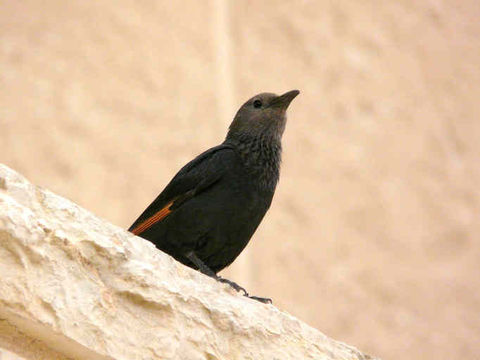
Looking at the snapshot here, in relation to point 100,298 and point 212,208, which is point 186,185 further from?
point 100,298

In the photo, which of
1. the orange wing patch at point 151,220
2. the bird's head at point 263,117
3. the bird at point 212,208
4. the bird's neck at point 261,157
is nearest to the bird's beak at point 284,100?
the bird's head at point 263,117

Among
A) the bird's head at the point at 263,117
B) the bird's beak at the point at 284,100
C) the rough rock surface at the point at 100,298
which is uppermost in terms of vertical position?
the bird's beak at the point at 284,100

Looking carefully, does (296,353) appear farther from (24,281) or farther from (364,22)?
(364,22)

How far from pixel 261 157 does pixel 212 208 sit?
1.11 ft

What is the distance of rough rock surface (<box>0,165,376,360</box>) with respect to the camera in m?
1.95

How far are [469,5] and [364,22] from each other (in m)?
0.60

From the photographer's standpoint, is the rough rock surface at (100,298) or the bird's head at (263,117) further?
the bird's head at (263,117)

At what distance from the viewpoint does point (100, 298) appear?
6.77 ft

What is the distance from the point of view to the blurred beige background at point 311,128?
3867mm

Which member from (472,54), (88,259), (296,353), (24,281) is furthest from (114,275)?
(472,54)

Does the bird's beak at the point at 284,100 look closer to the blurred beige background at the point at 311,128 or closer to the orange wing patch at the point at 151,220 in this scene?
the blurred beige background at the point at 311,128

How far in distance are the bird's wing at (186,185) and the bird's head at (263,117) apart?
9.7 inches

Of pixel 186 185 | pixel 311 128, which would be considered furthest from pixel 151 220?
pixel 311 128

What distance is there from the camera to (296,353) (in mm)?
2398
